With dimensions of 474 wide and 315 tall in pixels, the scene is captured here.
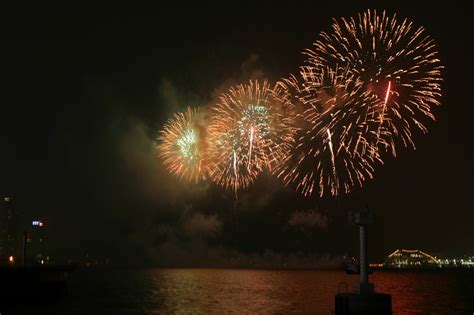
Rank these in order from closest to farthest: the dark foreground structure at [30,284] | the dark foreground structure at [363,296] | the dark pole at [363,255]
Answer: the dark foreground structure at [363,296], the dark pole at [363,255], the dark foreground structure at [30,284]

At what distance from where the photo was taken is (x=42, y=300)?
76625mm

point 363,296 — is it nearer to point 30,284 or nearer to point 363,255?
point 363,255

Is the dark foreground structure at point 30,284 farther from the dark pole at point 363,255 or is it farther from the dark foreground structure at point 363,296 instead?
the dark pole at point 363,255

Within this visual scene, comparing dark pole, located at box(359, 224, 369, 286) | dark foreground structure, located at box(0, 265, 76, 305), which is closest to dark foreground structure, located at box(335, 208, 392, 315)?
dark pole, located at box(359, 224, 369, 286)

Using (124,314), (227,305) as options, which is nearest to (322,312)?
(227,305)

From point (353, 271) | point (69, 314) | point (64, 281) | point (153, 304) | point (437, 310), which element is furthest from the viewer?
point (64, 281)

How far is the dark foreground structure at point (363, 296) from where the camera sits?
39781 mm

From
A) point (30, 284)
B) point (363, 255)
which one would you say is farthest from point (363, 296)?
point (30, 284)

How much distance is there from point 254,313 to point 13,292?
31.1 metres

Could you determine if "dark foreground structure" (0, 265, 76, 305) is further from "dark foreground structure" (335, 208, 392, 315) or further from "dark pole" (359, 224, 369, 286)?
"dark pole" (359, 224, 369, 286)

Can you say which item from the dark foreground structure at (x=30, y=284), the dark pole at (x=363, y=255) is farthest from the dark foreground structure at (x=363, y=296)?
the dark foreground structure at (x=30, y=284)

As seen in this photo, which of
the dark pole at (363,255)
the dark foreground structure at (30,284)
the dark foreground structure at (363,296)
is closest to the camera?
the dark foreground structure at (363,296)

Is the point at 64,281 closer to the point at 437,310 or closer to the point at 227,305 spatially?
the point at 227,305

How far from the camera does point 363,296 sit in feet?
132
